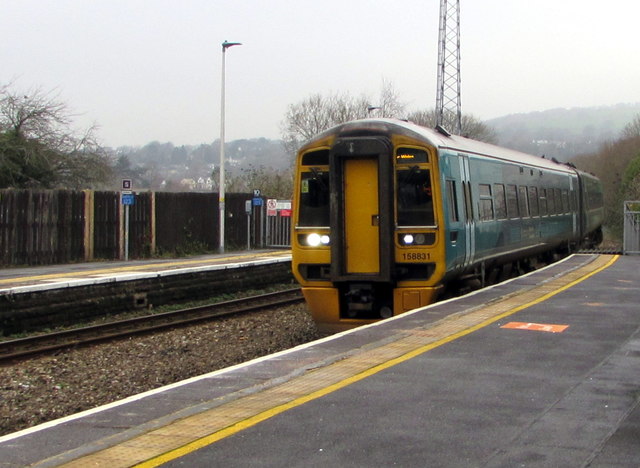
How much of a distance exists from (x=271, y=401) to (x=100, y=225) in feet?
69.6

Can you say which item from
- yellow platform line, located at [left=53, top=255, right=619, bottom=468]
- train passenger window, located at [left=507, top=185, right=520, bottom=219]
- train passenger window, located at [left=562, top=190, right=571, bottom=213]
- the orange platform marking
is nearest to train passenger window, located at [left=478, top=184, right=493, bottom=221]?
train passenger window, located at [left=507, top=185, right=520, bottom=219]

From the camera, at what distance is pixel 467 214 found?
1324cm

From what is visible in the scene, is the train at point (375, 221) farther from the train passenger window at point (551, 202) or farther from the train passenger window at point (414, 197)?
the train passenger window at point (551, 202)

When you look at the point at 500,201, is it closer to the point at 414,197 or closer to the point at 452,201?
the point at 452,201

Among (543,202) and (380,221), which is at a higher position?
(543,202)

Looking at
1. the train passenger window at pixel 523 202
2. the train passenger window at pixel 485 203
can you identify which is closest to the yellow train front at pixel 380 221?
the train passenger window at pixel 485 203

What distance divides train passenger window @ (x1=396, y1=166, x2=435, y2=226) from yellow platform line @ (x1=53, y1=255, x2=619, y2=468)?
5.86 ft

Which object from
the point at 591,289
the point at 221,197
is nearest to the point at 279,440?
the point at 591,289


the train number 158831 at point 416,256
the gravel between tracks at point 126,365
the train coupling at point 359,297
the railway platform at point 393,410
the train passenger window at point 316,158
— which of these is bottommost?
the gravel between tracks at point 126,365

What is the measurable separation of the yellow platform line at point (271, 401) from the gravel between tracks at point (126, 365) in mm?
2966

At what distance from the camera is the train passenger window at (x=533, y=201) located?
18.1 meters

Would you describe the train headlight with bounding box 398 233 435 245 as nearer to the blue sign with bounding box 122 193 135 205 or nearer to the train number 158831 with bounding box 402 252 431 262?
the train number 158831 with bounding box 402 252 431 262

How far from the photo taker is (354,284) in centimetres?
1197

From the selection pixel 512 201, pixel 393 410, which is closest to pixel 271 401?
pixel 393 410
